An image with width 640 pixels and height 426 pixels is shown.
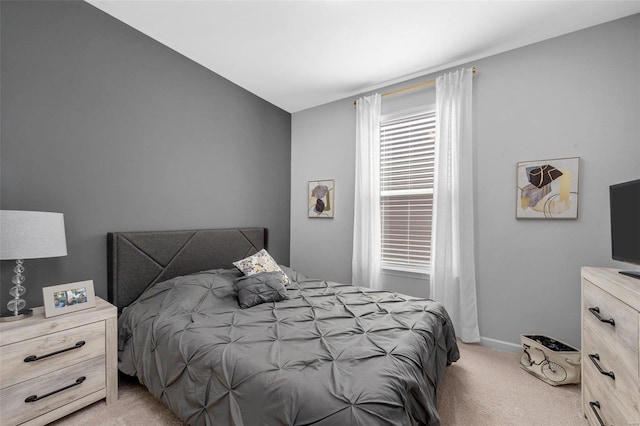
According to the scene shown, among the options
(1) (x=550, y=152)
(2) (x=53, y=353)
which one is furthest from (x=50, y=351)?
(1) (x=550, y=152)

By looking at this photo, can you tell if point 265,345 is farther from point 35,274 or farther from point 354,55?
point 354,55

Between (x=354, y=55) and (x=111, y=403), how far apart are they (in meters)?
3.45

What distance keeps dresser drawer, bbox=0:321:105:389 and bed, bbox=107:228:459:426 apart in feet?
0.75

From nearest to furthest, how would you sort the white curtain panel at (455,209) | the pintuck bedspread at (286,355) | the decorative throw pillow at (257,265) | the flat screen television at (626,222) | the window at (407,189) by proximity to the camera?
the pintuck bedspread at (286,355) → the flat screen television at (626,222) → the decorative throw pillow at (257,265) → the white curtain panel at (455,209) → the window at (407,189)

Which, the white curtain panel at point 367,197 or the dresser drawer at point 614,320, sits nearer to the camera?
the dresser drawer at point 614,320

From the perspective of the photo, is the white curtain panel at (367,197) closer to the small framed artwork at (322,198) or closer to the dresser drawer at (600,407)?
A: the small framed artwork at (322,198)

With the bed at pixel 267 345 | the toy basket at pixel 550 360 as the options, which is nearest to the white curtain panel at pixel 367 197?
the bed at pixel 267 345

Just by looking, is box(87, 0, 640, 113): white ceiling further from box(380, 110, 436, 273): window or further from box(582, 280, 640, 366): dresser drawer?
box(582, 280, 640, 366): dresser drawer

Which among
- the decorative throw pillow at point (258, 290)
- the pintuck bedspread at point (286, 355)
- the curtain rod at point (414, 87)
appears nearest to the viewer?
the pintuck bedspread at point (286, 355)

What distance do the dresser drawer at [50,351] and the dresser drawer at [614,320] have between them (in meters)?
2.82

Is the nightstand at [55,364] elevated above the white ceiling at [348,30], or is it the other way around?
the white ceiling at [348,30]

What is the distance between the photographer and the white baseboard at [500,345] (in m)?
2.55

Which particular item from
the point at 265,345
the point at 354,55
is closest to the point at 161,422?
the point at 265,345

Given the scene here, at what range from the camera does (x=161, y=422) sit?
1.63 meters
